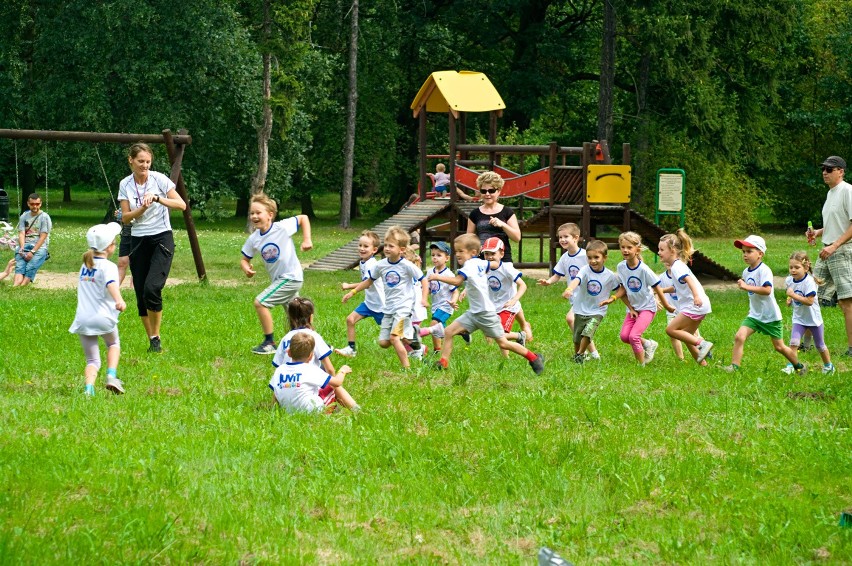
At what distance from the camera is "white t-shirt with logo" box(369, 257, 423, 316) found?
1088cm

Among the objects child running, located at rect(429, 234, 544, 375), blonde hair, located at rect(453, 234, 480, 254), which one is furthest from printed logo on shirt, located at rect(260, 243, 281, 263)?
blonde hair, located at rect(453, 234, 480, 254)

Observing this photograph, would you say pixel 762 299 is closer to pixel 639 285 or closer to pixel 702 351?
pixel 702 351

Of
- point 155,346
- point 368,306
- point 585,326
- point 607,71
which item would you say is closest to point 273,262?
point 368,306

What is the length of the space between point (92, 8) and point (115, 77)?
90.5 inches

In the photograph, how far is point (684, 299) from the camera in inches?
438

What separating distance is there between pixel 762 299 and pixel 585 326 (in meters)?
1.67

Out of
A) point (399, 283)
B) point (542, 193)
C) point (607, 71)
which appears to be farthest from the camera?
point (607, 71)

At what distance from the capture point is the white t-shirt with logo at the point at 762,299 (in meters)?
10.6

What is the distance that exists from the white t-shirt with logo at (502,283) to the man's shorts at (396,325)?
1.22 m

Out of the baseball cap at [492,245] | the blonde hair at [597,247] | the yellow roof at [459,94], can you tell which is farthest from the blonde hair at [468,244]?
the yellow roof at [459,94]

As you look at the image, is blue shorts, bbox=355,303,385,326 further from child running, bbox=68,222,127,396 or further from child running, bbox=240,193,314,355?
child running, bbox=68,222,127,396

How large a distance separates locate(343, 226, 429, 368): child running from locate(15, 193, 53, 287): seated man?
9608 millimetres

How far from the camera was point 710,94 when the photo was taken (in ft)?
122

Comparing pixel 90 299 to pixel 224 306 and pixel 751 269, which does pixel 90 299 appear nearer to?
pixel 751 269
